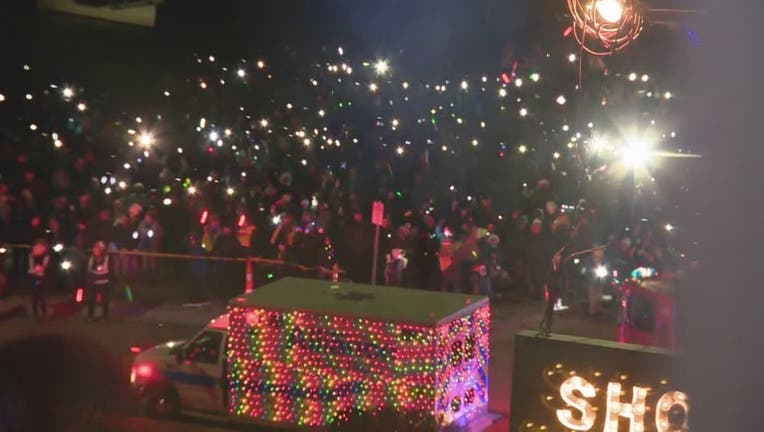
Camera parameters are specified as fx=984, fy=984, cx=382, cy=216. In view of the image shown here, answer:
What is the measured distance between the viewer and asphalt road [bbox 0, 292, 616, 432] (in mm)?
15336

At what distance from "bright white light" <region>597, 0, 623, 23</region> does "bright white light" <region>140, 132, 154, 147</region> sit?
827 inches

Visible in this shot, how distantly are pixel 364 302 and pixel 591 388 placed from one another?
18.9ft

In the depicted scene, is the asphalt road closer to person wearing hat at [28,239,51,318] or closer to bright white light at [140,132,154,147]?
person wearing hat at [28,239,51,318]

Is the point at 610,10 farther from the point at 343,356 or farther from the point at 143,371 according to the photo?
the point at 143,371

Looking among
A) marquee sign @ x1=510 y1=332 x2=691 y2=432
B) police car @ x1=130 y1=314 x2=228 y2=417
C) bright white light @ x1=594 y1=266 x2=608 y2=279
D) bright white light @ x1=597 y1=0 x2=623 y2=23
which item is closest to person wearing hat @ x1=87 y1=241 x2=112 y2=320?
police car @ x1=130 y1=314 x2=228 y2=417

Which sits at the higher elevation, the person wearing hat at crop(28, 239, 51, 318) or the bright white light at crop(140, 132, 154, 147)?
the bright white light at crop(140, 132, 154, 147)

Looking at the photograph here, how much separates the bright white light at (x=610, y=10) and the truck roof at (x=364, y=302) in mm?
4404

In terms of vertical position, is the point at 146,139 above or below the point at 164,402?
above

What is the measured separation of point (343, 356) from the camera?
984cm

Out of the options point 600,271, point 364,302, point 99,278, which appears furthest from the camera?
point 600,271

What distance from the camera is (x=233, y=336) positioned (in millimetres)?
10445

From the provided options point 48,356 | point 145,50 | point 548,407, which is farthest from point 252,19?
point 548,407

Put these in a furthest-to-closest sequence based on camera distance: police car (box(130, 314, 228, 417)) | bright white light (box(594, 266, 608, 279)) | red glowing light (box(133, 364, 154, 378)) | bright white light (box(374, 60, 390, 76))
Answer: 1. bright white light (box(374, 60, 390, 76))
2. bright white light (box(594, 266, 608, 279))
3. red glowing light (box(133, 364, 154, 378))
4. police car (box(130, 314, 228, 417))

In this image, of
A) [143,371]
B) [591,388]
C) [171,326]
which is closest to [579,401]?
[591,388]
